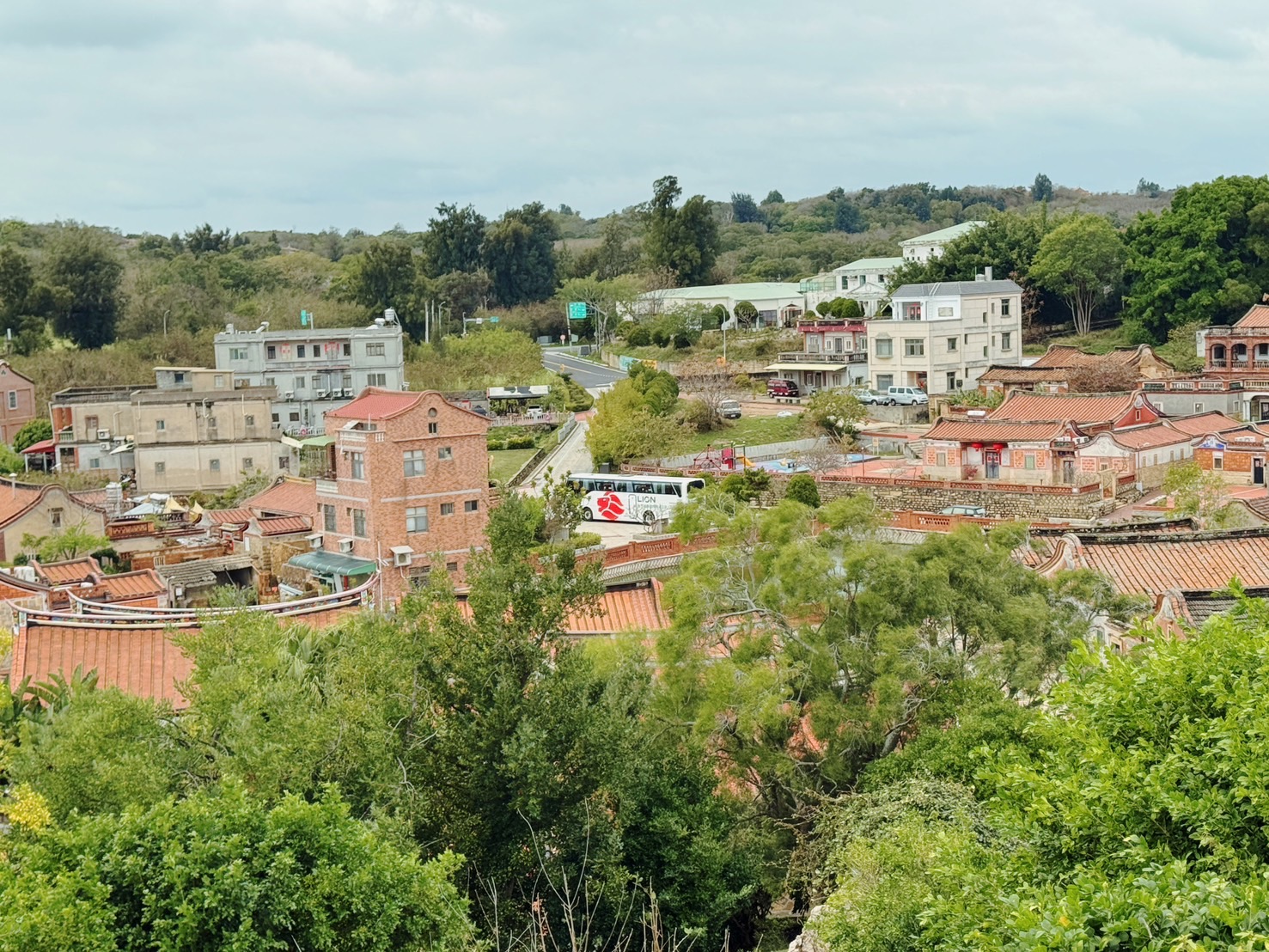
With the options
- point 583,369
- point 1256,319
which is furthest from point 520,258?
point 1256,319

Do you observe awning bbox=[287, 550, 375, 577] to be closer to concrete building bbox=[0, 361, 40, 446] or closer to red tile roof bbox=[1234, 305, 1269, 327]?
concrete building bbox=[0, 361, 40, 446]

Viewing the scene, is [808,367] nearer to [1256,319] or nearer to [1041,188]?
[1256,319]

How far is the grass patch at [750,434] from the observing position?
2045 inches

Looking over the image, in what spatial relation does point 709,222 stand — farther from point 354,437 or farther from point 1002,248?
point 354,437

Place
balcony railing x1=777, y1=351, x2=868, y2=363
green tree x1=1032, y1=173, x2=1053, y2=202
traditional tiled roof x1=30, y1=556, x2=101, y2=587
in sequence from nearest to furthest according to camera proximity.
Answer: traditional tiled roof x1=30, y1=556, x2=101, y2=587
balcony railing x1=777, y1=351, x2=868, y2=363
green tree x1=1032, y1=173, x2=1053, y2=202

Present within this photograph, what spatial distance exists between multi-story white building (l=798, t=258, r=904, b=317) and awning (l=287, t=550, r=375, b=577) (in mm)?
42178

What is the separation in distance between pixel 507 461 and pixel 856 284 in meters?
30.9

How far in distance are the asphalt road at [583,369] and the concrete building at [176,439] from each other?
1842cm

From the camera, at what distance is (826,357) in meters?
62.2

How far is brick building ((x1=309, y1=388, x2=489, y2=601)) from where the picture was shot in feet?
116

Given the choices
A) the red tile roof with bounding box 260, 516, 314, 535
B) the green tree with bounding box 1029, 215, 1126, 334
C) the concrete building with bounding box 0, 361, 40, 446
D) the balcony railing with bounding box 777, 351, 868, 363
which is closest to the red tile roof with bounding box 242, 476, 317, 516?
the red tile roof with bounding box 260, 516, 314, 535

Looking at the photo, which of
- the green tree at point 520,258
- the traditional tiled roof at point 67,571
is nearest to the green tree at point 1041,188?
the green tree at point 520,258

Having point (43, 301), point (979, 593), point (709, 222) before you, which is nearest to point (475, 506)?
point (979, 593)

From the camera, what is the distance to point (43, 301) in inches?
2751
